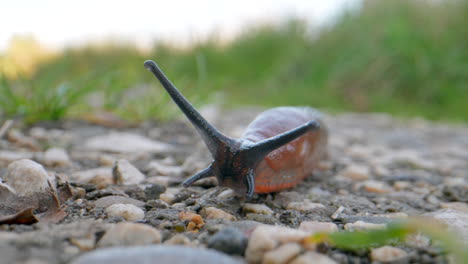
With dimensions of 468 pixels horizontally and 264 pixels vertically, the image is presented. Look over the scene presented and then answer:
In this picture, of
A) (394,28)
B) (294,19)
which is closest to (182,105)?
(394,28)

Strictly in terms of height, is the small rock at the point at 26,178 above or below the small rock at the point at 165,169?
below

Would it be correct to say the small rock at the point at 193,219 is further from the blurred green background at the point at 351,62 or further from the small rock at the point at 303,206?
the blurred green background at the point at 351,62

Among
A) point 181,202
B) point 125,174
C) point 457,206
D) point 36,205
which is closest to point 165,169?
point 125,174

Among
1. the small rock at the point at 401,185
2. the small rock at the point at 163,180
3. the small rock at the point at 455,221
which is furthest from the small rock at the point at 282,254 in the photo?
the small rock at the point at 401,185

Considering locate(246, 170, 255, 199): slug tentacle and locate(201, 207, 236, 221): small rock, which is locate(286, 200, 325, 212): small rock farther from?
locate(201, 207, 236, 221): small rock

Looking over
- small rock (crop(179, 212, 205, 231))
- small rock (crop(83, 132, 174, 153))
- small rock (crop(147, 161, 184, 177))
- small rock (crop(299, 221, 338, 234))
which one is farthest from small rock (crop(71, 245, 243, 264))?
small rock (crop(83, 132, 174, 153))

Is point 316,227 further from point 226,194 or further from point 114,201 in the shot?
point 114,201
